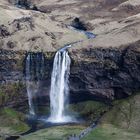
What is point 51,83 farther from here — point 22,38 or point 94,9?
point 94,9

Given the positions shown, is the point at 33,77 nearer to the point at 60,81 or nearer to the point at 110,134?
the point at 60,81

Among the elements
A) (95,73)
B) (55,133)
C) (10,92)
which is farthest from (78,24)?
(55,133)

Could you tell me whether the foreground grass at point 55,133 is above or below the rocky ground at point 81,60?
below

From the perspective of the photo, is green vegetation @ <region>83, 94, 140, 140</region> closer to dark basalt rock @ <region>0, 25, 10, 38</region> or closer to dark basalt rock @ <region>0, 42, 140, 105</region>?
dark basalt rock @ <region>0, 42, 140, 105</region>

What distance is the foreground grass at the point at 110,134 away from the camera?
11688 centimetres

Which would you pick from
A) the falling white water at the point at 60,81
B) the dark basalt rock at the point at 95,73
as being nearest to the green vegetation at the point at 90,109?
the dark basalt rock at the point at 95,73

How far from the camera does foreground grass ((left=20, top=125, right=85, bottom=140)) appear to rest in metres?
118

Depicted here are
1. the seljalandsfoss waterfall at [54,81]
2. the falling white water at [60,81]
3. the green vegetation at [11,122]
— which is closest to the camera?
the green vegetation at [11,122]

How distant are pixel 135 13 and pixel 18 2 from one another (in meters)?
42.2

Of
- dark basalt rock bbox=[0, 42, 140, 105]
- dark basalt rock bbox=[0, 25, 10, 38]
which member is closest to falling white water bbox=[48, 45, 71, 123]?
dark basalt rock bbox=[0, 42, 140, 105]

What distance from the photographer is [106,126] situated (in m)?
123

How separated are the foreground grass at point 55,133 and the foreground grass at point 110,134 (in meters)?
3.09

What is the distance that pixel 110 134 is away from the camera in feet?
389

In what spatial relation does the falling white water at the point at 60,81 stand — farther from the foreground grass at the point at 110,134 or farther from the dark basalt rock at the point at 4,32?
the foreground grass at the point at 110,134
